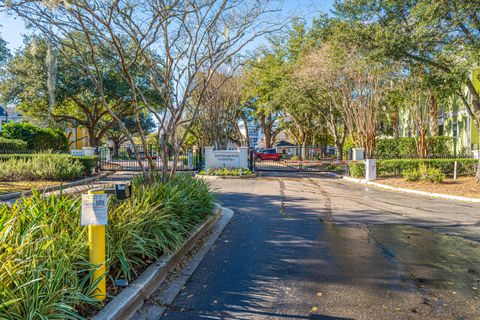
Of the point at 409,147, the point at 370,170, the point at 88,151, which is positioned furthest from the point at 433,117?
the point at 88,151

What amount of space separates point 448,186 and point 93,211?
14.7 metres

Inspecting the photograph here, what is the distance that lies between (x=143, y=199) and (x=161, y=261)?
1330mm

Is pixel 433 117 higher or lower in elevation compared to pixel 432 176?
higher

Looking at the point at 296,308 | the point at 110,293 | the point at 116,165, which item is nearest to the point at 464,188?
the point at 296,308

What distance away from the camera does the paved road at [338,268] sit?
3.82 m

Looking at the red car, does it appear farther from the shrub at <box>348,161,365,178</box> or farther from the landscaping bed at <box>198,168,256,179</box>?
the shrub at <box>348,161,365,178</box>

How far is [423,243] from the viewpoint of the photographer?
21.2 ft

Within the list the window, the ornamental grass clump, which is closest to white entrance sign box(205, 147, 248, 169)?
the ornamental grass clump

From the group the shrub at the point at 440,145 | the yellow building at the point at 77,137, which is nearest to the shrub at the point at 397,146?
the shrub at the point at 440,145

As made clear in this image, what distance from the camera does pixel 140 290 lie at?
3.93 metres

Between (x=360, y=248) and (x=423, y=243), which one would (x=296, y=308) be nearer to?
(x=360, y=248)

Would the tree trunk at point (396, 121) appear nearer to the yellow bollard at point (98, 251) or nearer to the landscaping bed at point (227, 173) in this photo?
the landscaping bed at point (227, 173)

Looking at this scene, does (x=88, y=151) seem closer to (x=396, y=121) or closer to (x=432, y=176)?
(x=432, y=176)

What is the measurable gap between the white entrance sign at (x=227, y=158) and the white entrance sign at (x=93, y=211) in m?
18.4
